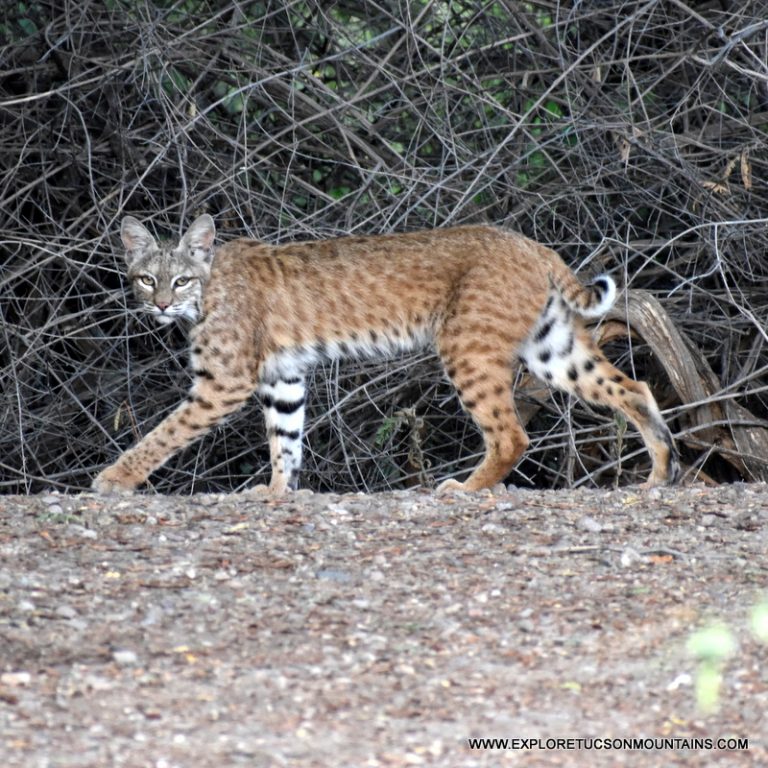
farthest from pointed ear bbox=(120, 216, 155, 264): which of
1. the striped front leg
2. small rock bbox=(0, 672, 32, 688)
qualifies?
small rock bbox=(0, 672, 32, 688)

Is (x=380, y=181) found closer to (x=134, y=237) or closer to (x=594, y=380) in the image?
(x=134, y=237)

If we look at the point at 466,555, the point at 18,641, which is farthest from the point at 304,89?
the point at 18,641

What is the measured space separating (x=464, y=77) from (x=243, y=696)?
5.11m

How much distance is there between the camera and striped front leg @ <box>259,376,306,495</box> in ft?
23.0

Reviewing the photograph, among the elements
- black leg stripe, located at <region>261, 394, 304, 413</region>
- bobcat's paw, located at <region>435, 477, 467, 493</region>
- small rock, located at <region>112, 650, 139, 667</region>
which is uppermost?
small rock, located at <region>112, 650, 139, 667</region>

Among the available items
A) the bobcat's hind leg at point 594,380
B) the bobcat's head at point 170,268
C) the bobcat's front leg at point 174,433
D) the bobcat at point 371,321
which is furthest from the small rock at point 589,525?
the bobcat's head at point 170,268

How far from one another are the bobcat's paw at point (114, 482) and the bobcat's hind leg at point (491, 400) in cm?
153

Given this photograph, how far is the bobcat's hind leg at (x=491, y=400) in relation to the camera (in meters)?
6.42

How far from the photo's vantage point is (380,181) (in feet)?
26.8

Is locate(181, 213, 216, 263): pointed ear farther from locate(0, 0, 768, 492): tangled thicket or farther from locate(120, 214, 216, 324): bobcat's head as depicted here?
locate(0, 0, 768, 492): tangled thicket

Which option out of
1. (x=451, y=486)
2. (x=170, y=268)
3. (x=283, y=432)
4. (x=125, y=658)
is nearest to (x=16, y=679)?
(x=125, y=658)

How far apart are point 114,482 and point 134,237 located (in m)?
1.28

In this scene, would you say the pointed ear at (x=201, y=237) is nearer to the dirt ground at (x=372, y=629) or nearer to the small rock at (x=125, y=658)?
the dirt ground at (x=372, y=629)

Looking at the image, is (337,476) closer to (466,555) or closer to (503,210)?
(503,210)
